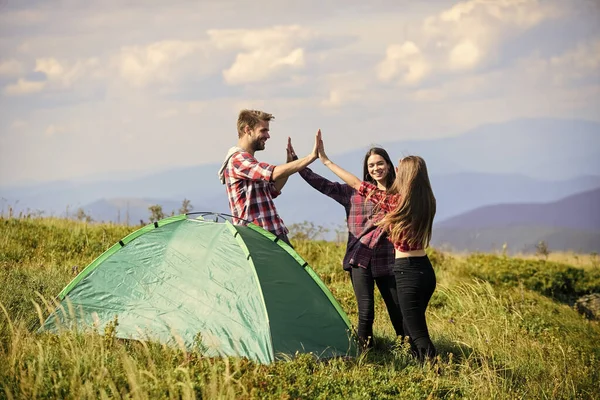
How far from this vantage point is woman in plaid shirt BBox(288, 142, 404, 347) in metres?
7.42

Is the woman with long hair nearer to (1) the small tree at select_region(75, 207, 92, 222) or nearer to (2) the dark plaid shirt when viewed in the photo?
(2) the dark plaid shirt

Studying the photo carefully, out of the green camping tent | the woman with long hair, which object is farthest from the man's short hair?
the woman with long hair

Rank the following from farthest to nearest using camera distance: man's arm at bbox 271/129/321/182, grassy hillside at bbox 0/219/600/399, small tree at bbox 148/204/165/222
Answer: small tree at bbox 148/204/165/222 < man's arm at bbox 271/129/321/182 < grassy hillside at bbox 0/219/600/399

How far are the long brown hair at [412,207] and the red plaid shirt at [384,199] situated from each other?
5cm

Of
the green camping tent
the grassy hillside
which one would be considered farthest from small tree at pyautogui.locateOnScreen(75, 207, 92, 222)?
the green camping tent

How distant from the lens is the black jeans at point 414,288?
22.5 ft

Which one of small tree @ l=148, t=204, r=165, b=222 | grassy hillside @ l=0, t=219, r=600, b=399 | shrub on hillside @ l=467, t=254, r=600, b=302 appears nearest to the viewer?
grassy hillside @ l=0, t=219, r=600, b=399

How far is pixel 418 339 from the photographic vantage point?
23.2 ft

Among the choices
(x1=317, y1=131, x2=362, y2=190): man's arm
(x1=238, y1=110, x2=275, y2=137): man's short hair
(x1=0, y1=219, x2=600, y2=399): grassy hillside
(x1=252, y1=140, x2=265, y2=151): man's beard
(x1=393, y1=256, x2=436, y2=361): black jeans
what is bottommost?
(x1=0, y1=219, x2=600, y2=399): grassy hillside

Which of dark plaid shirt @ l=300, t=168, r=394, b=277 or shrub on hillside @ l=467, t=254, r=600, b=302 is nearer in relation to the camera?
dark plaid shirt @ l=300, t=168, r=394, b=277

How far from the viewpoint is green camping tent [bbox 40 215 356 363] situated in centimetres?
705

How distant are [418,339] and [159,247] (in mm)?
2902

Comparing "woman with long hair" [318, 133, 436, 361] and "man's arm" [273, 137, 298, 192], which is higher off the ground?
"man's arm" [273, 137, 298, 192]

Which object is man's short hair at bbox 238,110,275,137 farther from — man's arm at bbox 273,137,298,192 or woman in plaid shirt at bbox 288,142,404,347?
woman in plaid shirt at bbox 288,142,404,347
